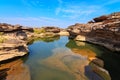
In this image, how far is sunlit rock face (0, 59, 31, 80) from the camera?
11.4m

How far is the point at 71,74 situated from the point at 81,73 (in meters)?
1.07

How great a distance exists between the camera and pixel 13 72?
12.5 meters

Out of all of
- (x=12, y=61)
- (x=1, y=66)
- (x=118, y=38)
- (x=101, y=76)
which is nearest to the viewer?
(x=101, y=76)

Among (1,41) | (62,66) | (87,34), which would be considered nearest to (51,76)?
(62,66)

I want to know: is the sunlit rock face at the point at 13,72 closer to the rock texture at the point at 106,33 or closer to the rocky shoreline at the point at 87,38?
the rocky shoreline at the point at 87,38

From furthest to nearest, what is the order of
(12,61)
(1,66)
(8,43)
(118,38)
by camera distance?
(118,38), (8,43), (12,61), (1,66)

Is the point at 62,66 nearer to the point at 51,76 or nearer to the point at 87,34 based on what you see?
the point at 51,76

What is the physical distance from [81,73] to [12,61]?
8933 millimetres

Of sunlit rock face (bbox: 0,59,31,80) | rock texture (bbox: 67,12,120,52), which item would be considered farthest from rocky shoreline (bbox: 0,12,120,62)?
sunlit rock face (bbox: 0,59,31,80)

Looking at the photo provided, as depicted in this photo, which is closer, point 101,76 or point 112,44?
point 101,76

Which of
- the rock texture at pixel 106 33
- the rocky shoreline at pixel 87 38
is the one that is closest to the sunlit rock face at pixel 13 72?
the rocky shoreline at pixel 87 38

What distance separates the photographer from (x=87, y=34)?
36.4 m

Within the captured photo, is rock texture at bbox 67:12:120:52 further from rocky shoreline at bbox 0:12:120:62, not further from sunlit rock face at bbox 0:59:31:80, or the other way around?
sunlit rock face at bbox 0:59:31:80

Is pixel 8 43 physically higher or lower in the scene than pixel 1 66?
higher
